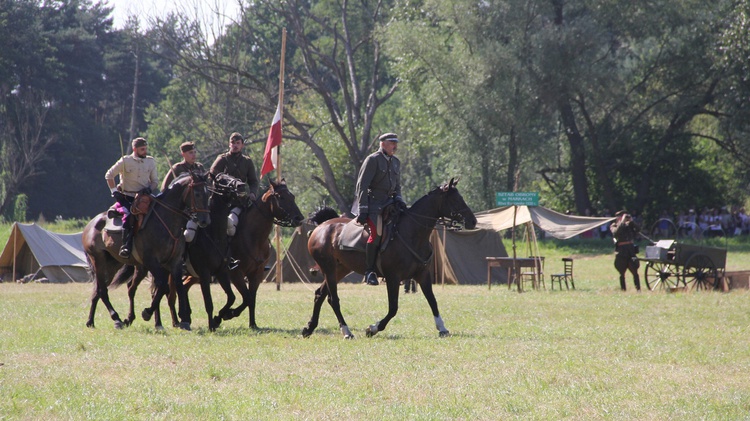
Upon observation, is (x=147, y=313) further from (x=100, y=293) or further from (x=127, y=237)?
(x=127, y=237)

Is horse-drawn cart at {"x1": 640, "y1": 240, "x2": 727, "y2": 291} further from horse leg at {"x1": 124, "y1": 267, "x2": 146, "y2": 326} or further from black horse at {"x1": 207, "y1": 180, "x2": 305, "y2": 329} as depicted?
horse leg at {"x1": 124, "y1": 267, "x2": 146, "y2": 326}

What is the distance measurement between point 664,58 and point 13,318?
110 feet

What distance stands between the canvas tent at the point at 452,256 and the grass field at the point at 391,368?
11956mm

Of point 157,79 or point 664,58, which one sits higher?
point 157,79

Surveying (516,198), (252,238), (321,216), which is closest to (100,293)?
(252,238)

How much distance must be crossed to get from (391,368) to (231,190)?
15.8 feet

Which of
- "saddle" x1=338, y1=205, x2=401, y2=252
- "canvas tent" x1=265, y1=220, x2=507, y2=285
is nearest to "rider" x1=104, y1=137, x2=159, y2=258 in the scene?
"saddle" x1=338, y1=205, x2=401, y2=252

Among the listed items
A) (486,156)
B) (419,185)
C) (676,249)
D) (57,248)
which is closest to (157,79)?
(419,185)

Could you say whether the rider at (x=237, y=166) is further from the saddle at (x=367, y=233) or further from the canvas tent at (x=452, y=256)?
the canvas tent at (x=452, y=256)

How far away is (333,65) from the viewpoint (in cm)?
4444

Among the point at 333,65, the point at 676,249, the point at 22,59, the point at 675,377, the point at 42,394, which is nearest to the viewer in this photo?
the point at 42,394

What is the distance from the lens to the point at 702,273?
22391 mm

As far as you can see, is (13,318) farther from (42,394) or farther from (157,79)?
(157,79)

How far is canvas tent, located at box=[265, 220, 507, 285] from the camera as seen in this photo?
28.4m
